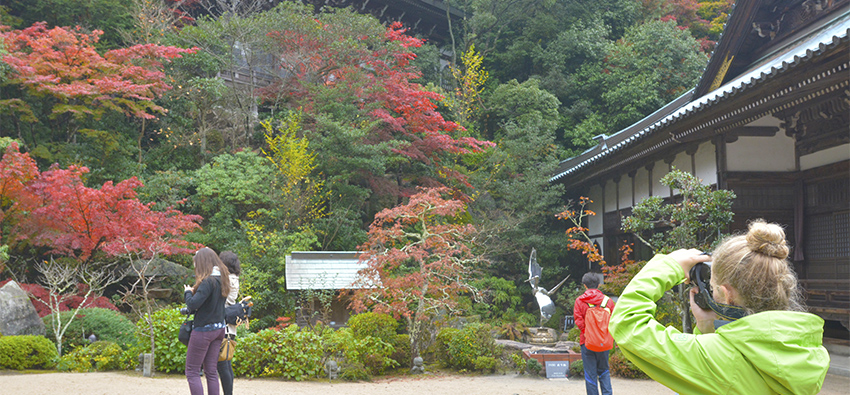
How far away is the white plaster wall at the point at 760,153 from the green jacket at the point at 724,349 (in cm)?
872

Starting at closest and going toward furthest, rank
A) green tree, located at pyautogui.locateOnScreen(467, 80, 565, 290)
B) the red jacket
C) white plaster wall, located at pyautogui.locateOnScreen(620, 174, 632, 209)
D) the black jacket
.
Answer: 1. the black jacket
2. the red jacket
3. white plaster wall, located at pyautogui.locateOnScreen(620, 174, 632, 209)
4. green tree, located at pyautogui.locateOnScreen(467, 80, 565, 290)

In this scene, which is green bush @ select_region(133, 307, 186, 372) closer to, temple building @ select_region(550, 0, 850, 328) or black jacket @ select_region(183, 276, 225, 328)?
black jacket @ select_region(183, 276, 225, 328)

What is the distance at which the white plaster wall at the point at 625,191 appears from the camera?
13.3m

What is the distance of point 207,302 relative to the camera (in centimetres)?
444

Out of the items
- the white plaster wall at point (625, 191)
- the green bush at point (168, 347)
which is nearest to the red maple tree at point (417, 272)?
the green bush at point (168, 347)

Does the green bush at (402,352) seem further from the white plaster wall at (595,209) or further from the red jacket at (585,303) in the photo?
the white plaster wall at (595,209)

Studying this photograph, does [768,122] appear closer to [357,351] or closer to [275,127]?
[357,351]

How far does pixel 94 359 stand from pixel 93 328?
4.17 ft

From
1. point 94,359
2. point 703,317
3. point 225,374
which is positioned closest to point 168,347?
point 94,359

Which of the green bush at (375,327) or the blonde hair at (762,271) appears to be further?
the green bush at (375,327)

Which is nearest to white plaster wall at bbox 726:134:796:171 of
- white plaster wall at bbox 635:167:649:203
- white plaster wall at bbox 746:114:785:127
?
white plaster wall at bbox 746:114:785:127

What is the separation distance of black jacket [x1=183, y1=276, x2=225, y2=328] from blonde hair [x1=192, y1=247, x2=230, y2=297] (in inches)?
1.7

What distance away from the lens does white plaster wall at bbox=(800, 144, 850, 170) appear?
791 cm

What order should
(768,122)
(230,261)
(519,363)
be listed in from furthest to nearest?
(768,122) < (519,363) < (230,261)
